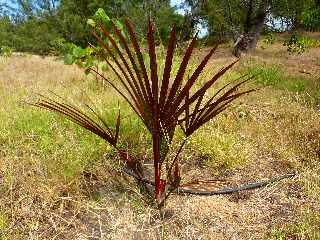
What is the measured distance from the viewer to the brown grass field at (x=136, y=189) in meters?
2.44

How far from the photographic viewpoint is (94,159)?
2.98m

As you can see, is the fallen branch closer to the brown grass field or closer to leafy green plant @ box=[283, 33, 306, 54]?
the brown grass field

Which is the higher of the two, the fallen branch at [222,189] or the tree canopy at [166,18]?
the tree canopy at [166,18]

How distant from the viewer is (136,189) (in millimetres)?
2744

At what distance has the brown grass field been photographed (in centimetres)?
244

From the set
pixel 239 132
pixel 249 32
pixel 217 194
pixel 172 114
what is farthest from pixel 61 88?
pixel 249 32

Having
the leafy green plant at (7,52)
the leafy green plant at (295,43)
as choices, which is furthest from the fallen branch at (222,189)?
the leafy green plant at (7,52)

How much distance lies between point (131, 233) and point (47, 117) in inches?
65.0

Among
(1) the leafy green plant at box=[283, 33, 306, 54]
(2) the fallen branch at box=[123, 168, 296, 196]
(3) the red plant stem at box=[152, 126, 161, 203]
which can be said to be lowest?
(2) the fallen branch at box=[123, 168, 296, 196]

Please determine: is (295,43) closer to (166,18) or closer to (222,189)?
(222,189)

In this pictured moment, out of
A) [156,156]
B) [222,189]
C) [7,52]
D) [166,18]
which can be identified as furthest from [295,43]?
[166,18]

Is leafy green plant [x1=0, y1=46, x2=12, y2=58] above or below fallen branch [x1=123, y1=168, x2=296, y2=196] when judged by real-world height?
above

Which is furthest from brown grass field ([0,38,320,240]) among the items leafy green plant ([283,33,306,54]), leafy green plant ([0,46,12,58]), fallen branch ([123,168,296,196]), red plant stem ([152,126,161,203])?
leafy green plant ([0,46,12,58])

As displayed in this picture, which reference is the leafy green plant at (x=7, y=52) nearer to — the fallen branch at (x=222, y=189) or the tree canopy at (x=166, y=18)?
the tree canopy at (x=166, y=18)
